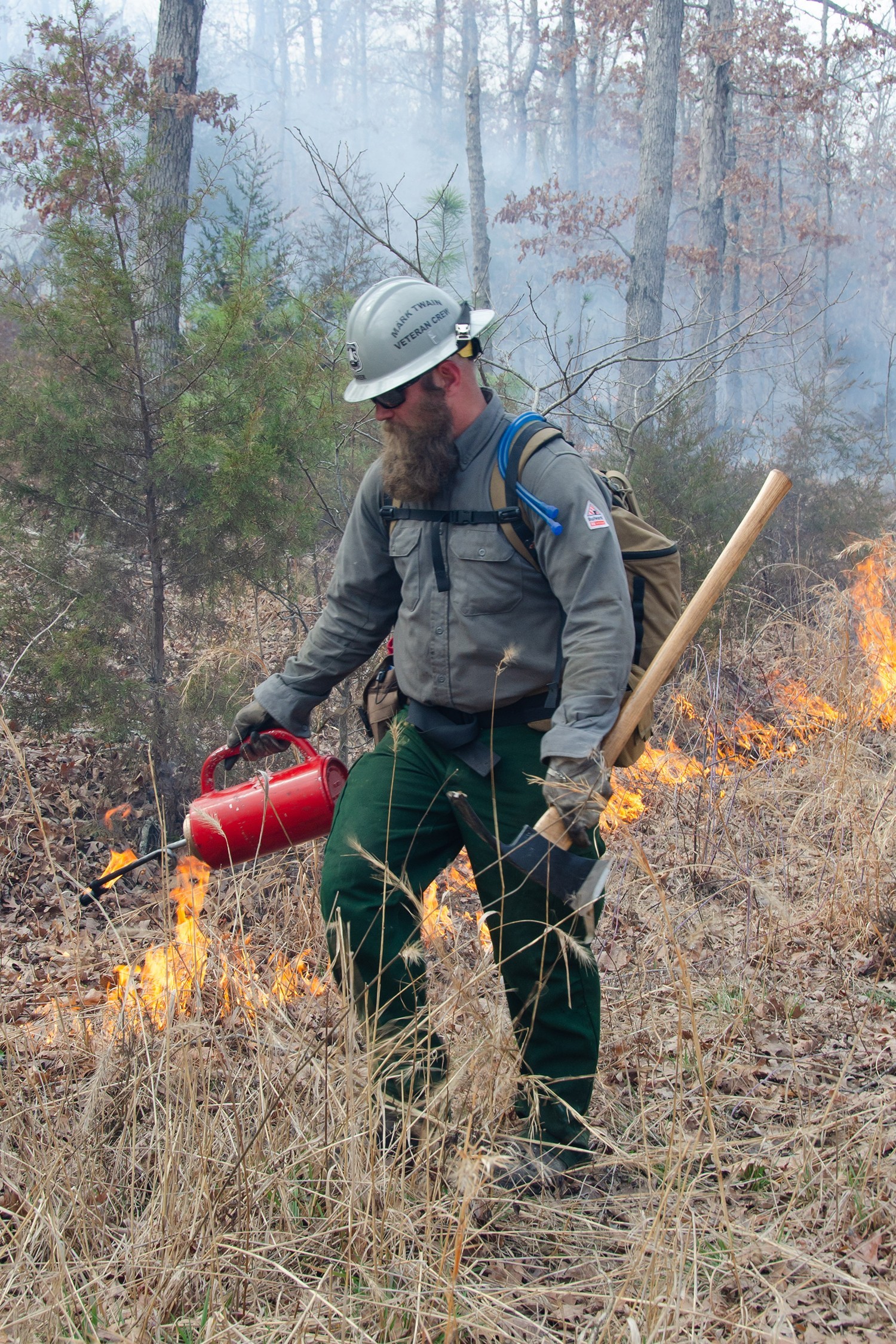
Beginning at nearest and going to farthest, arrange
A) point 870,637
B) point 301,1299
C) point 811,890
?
point 301,1299
point 811,890
point 870,637

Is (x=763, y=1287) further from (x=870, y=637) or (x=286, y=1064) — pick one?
(x=870, y=637)

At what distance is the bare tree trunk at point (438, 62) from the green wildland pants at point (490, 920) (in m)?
42.9

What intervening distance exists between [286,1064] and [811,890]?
2670mm

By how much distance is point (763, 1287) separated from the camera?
2010 millimetres

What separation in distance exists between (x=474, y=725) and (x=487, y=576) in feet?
1.30

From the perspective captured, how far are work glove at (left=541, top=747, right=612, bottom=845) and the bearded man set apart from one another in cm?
8

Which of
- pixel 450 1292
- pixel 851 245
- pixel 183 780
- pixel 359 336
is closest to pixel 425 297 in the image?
pixel 359 336

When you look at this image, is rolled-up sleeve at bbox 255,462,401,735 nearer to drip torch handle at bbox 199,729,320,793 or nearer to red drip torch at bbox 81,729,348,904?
drip torch handle at bbox 199,729,320,793

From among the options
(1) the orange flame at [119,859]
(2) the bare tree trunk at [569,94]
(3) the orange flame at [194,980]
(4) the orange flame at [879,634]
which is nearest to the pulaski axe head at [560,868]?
(3) the orange flame at [194,980]

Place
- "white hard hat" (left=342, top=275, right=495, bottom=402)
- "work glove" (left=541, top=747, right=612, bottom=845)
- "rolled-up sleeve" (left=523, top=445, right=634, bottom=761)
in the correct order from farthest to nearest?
1. "white hard hat" (left=342, top=275, right=495, bottom=402)
2. "rolled-up sleeve" (left=523, top=445, right=634, bottom=761)
3. "work glove" (left=541, top=747, right=612, bottom=845)

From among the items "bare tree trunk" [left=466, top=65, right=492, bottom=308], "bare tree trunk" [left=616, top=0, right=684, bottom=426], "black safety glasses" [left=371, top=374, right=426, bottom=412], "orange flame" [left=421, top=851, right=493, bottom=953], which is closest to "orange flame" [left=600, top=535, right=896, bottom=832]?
"orange flame" [left=421, top=851, right=493, bottom=953]

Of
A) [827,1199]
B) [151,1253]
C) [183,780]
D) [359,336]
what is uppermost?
[359,336]

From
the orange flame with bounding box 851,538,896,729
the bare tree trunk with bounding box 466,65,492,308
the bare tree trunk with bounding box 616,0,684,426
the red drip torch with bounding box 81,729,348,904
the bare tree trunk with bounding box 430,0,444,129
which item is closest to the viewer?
the red drip torch with bounding box 81,729,348,904

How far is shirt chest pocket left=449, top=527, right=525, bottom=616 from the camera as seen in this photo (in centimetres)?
260
